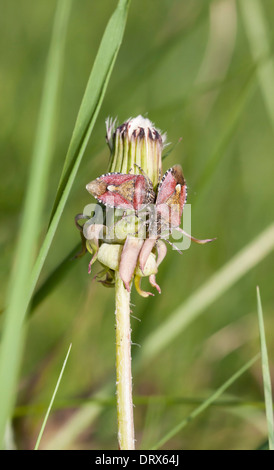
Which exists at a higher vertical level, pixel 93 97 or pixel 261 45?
pixel 261 45

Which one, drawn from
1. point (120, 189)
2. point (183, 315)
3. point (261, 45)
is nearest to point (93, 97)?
point (120, 189)

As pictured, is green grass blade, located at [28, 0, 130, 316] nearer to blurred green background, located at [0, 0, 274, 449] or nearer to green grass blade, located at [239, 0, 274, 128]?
blurred green background, located at [0, 0, 274, 449]

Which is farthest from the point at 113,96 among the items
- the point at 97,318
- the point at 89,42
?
the point at 89,42

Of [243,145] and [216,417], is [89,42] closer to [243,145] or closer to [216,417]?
[243,145]

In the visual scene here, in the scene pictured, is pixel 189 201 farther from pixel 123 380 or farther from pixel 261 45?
pixel 123 380

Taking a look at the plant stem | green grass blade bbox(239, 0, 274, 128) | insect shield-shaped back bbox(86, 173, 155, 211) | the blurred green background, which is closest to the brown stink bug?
insect shield-shaped back bbox(86, 173, 155, 211)
